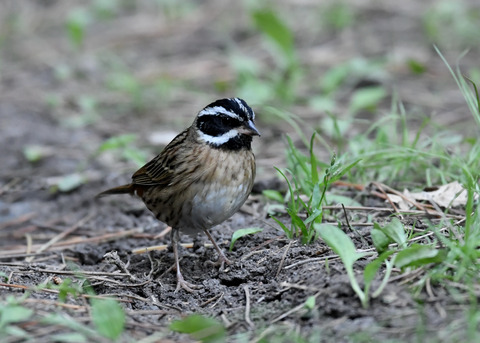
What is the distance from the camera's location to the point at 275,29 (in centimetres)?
977

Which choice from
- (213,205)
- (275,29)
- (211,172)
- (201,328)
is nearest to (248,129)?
(211,172)

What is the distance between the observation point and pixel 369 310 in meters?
3.84

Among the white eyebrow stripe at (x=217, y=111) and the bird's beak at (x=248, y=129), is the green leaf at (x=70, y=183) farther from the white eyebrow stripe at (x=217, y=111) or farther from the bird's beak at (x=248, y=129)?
the bird's beak at (x=248, y=129)

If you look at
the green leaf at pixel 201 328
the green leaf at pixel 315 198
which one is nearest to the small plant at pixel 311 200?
the green leaf at pixel 315 198

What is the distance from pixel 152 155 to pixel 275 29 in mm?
2873

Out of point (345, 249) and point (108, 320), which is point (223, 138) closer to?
point (345, 249)

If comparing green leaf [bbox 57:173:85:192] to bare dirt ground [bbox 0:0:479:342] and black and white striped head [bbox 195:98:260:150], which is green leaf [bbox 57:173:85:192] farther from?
black and white striped head [bbox 195:98:260:150]

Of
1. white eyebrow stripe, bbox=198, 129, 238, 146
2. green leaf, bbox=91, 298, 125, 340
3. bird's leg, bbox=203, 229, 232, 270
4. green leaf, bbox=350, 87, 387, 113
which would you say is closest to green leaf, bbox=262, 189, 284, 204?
A: bird's leg, bbox=203, 229, 232, 270

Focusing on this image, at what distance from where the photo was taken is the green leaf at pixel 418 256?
3.89m

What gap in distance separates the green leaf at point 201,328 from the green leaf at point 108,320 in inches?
12.5

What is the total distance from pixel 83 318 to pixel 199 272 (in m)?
1.65

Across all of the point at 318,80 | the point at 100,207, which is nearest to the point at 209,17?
the point at 318,80

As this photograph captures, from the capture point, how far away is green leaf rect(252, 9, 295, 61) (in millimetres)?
9648

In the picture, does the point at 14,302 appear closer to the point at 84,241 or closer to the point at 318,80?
the point at 84,241
